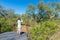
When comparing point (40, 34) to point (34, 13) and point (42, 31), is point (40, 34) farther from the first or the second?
point (34, 13)

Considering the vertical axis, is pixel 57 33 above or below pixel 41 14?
below

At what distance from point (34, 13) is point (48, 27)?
17776mm

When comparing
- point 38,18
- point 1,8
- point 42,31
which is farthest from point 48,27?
point 38,18

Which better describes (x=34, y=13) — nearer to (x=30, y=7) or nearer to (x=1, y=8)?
(x=30, y=7)

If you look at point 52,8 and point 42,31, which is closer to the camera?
point 42,31

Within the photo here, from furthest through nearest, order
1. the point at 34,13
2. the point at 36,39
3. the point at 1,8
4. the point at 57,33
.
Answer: the point at 34,13 < the point at 1,8 < the point at 57,33 < the point at 36,39

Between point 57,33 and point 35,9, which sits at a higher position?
point 35,9

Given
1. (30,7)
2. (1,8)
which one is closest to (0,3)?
(1,8)

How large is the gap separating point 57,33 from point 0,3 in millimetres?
16251

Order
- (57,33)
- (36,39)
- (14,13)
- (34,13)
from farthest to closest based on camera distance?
(34,13) < (14,13) < (57,33) < (36,39)

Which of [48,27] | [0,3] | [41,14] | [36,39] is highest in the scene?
[0,3]

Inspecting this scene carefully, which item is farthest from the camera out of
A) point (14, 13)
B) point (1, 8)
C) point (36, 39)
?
point (14, 13)

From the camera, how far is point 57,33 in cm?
835

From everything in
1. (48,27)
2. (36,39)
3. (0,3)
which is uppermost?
(0,3)
